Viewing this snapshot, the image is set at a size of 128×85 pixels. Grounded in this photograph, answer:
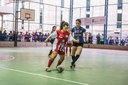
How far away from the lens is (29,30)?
106 feet

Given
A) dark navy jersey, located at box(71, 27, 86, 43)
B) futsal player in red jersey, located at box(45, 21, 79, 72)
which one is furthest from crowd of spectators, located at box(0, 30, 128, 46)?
futsal player in red jersey, located at box(45, 21, 79, 72)

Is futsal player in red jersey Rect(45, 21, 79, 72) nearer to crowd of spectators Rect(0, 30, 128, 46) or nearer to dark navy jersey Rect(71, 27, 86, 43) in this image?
dark navy jersey Rect(71, 27, 86, 43)

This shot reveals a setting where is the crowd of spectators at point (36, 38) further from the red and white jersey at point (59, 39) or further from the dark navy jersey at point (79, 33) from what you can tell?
the red and white jersey at point (59, 39)

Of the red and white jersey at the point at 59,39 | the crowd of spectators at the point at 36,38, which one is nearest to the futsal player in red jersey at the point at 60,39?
the red and white jersey at the point at 59,39

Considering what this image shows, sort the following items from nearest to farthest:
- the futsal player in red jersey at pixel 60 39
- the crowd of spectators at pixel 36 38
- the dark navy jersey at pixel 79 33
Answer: the futsal player in red jersey at pixel 60 39
the dark navy jersey at pixel 79 33
the crowd of spectators at pixel 36 38

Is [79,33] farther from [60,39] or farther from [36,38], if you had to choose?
[36,38]

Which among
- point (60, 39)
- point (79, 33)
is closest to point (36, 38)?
point (79, 33)

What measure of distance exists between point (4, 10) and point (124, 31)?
42.9 feet

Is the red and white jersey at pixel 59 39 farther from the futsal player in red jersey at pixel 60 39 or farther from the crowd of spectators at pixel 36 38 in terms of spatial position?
the crowd of spectators at pixel 36 38

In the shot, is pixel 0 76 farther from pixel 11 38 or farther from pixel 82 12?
pixel 82 12

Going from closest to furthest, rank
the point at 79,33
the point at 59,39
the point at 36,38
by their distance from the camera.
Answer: the point at 59,39, the point at 79,33, the point at 36,38

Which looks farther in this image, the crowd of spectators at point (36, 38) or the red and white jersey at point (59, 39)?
the crowd of spectators at point (36, 38)

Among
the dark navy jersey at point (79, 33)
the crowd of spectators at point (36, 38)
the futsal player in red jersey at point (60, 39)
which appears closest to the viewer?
the futsal player in red jersey at point (60, 39)

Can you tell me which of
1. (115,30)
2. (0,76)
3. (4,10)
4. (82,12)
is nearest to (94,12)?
(82,12)
